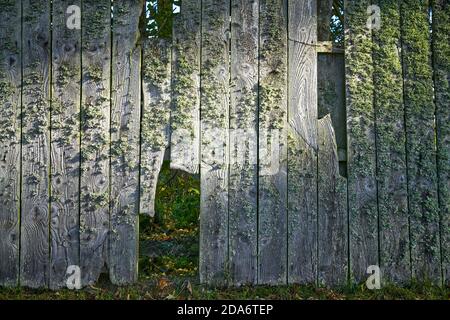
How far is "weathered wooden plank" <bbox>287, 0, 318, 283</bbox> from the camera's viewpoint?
4.40 meters

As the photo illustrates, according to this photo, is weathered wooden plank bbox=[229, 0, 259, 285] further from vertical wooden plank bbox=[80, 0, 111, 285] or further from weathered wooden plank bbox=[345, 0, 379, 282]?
vertical wooden plank bbox=[80, 0, 111, 285]

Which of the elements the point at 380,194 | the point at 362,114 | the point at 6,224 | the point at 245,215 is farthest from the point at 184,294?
the point at 362,114

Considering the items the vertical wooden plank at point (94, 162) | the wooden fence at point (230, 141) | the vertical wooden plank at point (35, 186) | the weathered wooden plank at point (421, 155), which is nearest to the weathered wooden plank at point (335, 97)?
the wooden fence at point (230, 141)

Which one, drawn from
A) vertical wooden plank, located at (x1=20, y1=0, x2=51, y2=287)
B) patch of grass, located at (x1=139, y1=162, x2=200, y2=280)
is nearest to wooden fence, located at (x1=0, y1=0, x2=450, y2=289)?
vertical wooden plank, located at (x1=20, y1=0, x2=51, y2=287)

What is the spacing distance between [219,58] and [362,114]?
1.33 m

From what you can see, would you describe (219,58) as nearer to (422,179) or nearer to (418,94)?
(418,94)

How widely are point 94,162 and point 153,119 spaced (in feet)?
2.03

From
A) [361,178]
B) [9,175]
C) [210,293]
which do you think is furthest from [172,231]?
[361,178]

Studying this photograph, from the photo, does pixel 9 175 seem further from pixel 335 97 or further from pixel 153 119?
pixel 335 97

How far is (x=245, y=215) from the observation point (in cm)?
438

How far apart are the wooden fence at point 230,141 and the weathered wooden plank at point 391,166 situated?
0.04ft

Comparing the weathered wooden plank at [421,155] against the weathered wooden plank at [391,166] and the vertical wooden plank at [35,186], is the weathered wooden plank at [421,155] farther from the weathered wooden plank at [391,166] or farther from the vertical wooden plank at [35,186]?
the vertical wooden plank at [35,186]

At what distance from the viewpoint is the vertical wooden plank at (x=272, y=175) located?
4383mm

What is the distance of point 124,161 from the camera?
4.33 meters
